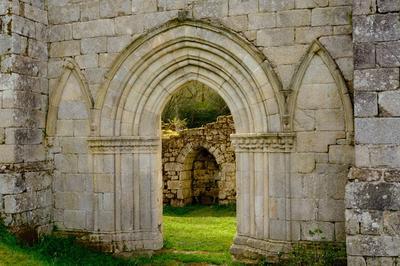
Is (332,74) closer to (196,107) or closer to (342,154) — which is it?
(342,154)

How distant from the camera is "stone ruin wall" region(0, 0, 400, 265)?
4895 mm

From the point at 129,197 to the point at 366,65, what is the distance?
373cm

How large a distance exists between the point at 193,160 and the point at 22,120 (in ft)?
23.3

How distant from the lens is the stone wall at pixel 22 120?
6574 mm

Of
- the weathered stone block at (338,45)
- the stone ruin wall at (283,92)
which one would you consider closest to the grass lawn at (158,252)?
the stone ruin wall at (283,92)

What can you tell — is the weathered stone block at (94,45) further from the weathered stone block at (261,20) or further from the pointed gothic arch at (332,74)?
the pointed gothic arch at (332,74)

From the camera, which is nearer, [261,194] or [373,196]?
[373,196]

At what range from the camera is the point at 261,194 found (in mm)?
6324

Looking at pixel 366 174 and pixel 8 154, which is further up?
pixel 8 154

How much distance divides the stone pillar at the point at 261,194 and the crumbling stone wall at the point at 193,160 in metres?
6.03

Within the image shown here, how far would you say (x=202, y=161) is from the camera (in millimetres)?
13656

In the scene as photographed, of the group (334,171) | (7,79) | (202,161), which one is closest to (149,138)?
(7,79)

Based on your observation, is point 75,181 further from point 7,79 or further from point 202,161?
point 202,161

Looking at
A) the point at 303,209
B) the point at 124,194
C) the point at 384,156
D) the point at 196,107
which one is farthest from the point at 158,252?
the point at 196,107
